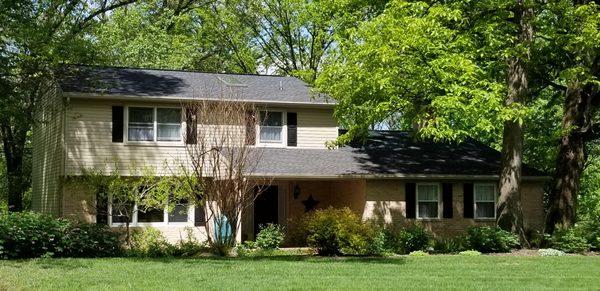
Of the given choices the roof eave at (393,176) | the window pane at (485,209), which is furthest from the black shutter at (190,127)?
the window pane at (485,209)

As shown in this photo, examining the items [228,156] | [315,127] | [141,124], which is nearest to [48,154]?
[141,124]

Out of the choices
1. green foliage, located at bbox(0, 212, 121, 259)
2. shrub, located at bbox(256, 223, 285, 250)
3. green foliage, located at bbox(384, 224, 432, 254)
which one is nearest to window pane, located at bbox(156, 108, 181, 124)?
shrub, located at bbox(256, 223, 285, 250)

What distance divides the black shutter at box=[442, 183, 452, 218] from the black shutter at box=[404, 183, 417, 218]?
1.15 metres

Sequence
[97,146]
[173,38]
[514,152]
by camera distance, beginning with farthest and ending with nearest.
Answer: [173,38] → [97,146] → [514,152]

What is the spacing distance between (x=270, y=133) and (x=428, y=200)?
20.9 ft

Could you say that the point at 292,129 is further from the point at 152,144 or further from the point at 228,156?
the point at 228,156

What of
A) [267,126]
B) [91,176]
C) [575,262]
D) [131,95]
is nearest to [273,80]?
[267,126]

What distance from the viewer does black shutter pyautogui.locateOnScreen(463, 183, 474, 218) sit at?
2738cm

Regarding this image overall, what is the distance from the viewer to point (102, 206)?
2462 cm

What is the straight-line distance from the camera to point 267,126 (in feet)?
89.7

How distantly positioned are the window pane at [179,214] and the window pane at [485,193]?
35.7 ft

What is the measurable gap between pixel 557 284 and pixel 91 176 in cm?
1539

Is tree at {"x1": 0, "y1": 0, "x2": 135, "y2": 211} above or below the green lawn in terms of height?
above

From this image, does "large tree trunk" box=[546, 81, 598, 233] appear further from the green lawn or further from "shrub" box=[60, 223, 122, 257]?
"shrub" box=[60, 223, 122, 257]
